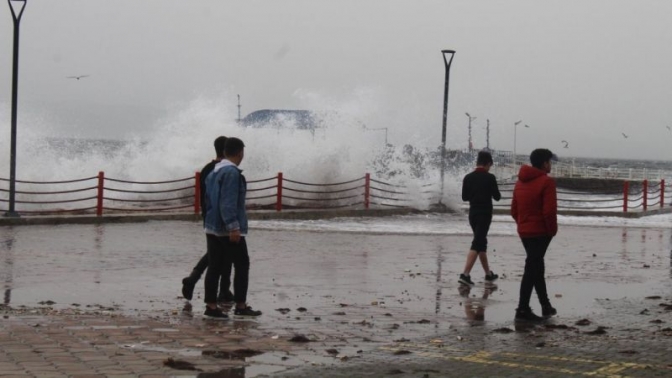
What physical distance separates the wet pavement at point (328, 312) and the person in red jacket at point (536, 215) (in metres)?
0.37

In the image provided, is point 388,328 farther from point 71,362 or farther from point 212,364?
point 71,362

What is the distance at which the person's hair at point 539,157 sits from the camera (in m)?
10.2

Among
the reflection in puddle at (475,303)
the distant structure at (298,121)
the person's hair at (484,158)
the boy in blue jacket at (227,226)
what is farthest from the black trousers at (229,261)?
the distant structure at (298,121)

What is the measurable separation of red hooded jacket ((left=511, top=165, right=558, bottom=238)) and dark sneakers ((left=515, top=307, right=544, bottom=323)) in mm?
751

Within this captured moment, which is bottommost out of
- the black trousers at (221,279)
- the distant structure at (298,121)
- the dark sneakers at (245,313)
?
the dark sneakers at (245,313)

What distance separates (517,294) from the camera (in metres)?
11.9

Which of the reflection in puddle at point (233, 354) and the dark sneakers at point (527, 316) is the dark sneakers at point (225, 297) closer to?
the dark sneakers at point (527, 316)

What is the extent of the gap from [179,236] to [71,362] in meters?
12.6

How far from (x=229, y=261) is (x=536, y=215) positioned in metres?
2.96

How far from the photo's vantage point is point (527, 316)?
9.82 metres

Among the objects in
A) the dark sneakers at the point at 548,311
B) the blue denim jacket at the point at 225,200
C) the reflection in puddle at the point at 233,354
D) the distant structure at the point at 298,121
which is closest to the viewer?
the reflection in puddle at the point at 233,354

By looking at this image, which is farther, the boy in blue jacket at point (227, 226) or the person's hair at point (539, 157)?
the person's hair at point (539, 157)

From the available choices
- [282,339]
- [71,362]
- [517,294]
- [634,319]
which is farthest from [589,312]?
[71,362]

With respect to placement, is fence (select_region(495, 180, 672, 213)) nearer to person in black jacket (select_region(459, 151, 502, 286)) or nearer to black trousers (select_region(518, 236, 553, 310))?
person in black jacket (select_region(459, 151, 502, 286))
